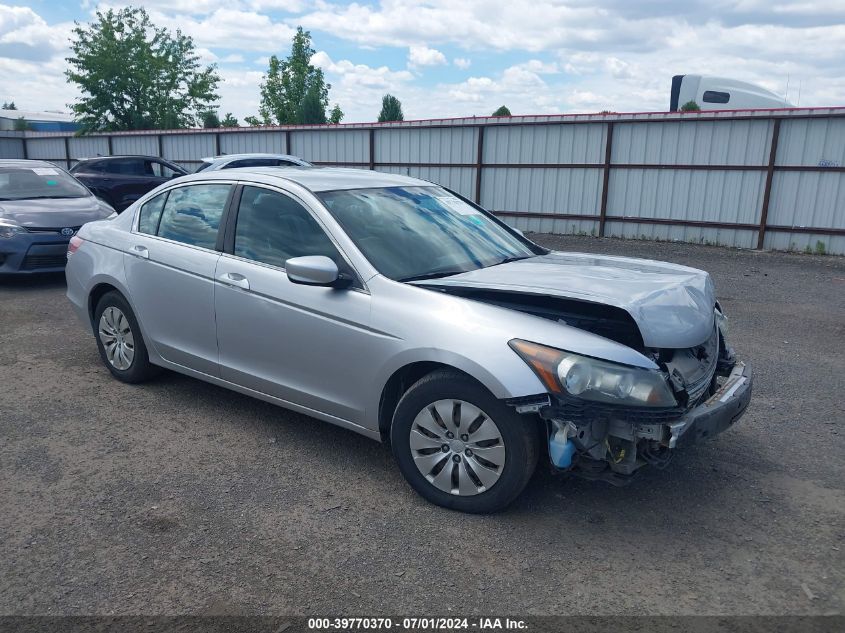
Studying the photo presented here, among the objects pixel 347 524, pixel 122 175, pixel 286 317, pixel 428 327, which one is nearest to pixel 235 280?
pixel 286 317

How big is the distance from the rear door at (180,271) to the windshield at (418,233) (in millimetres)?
932

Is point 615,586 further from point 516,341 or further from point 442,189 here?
point 442,189

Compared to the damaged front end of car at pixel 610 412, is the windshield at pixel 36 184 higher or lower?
higher

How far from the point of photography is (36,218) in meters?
8.77

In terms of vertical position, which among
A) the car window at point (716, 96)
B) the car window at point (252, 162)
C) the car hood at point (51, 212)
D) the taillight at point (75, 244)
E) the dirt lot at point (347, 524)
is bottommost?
the dirt lot at point (347, 524)

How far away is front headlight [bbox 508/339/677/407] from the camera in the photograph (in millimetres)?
3064

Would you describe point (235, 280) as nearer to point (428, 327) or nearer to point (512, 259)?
point (428, 327)

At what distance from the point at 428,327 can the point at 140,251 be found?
255cm

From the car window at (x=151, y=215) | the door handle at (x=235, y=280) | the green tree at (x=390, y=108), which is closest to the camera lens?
the door handle at (x=235, y=280)

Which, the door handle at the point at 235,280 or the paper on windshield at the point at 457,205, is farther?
the paper on windshield at the point at 457,205

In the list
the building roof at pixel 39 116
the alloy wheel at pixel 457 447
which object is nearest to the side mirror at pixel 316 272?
the alloy wheel at pixel 457 447

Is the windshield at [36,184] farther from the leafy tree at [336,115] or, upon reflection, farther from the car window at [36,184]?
the leafy tree at [336,115]

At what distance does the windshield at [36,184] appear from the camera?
944cm

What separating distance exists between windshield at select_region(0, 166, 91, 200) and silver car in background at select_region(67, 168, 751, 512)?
5.51 meters
